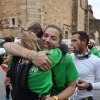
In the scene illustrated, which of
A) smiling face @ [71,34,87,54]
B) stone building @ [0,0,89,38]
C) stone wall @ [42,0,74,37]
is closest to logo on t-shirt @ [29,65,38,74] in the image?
smiling face @ [71,34,87,54]

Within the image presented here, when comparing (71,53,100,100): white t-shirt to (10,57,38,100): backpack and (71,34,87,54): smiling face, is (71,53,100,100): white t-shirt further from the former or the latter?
(10,57,38,100): backpack

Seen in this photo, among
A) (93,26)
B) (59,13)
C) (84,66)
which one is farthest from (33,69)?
(93,26)

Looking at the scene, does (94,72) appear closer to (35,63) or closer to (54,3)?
(35,63)

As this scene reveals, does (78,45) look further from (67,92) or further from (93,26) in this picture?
(93,26)

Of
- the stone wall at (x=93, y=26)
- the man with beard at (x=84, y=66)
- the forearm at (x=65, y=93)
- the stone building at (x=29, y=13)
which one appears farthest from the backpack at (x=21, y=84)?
the stone wall at (x=93, y=26)

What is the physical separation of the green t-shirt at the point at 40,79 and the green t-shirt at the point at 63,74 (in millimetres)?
120

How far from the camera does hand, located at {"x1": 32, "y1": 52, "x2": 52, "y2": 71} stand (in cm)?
195

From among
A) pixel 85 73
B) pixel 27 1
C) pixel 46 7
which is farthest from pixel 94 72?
pixel 46 7

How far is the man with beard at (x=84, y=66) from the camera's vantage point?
2883 mm

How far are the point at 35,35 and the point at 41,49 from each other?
0.13 meters

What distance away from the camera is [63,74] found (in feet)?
7.14

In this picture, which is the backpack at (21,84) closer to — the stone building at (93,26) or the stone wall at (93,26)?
the stone building at (93,26)

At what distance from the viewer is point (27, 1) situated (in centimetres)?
1816

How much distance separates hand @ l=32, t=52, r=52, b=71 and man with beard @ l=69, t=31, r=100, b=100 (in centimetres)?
94
